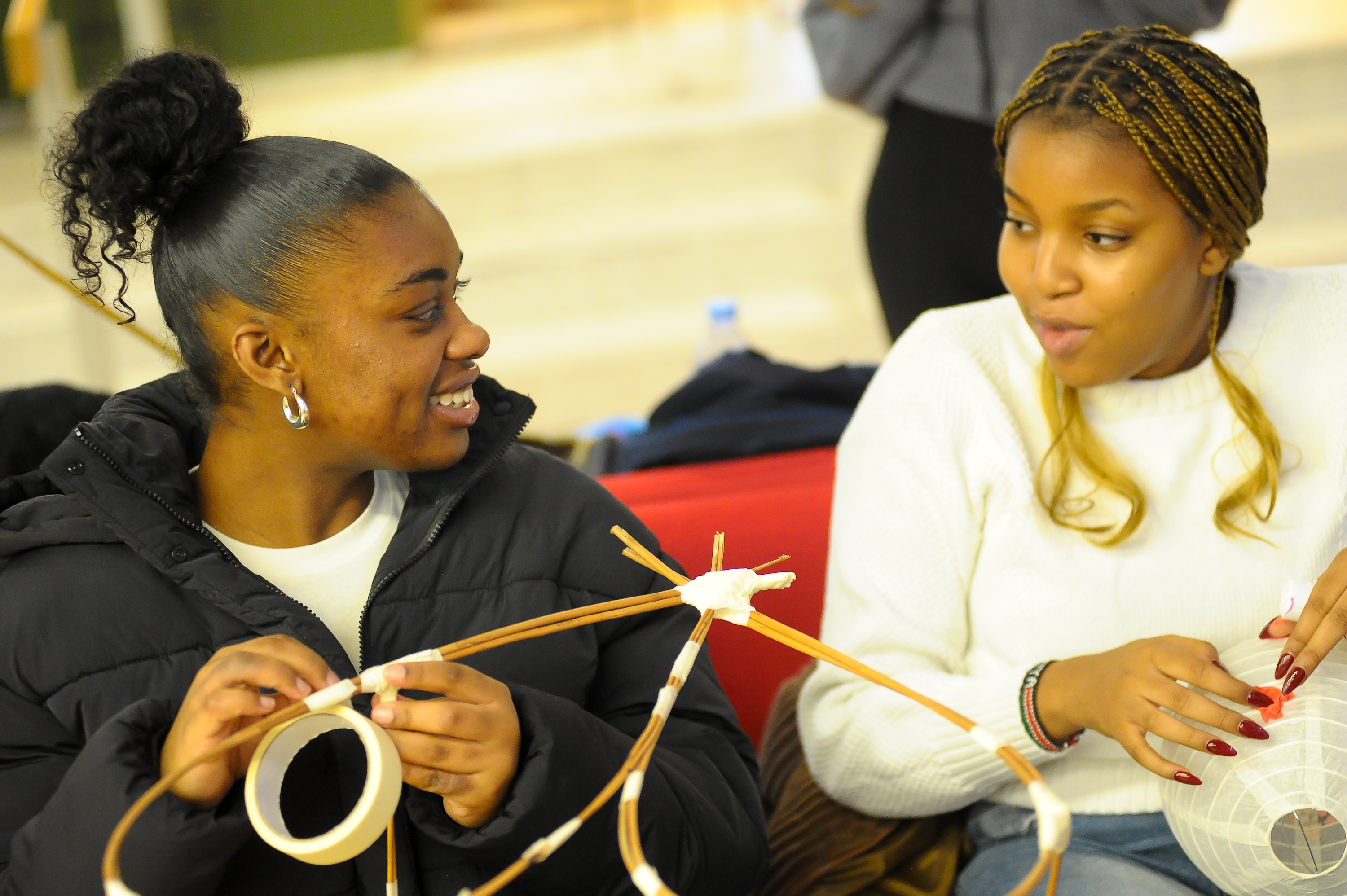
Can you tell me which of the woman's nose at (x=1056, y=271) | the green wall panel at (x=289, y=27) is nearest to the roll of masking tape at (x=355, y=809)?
the woman's nose at (x=1056, y=271)

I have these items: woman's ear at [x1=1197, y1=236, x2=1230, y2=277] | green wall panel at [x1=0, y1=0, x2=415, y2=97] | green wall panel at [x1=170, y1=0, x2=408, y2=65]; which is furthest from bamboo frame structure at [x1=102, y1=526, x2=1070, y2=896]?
green wall panel at [x1=170, y1=0, x2=408, y2=65]

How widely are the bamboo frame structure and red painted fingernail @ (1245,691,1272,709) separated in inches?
10.4

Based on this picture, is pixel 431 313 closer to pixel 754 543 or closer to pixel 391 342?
pixel 391 342

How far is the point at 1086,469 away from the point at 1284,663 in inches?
11.6

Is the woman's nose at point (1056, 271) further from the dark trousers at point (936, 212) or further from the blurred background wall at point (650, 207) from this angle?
the blurred background wall at point (650, 207)

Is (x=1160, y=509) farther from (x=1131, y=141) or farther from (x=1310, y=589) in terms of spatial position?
(x=1131, y=141)

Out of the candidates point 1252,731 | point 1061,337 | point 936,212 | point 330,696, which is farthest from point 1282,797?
point 936,212

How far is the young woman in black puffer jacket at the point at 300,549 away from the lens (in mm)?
925

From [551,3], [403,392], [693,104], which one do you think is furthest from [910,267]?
[551,3]

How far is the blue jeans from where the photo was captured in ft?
3.61

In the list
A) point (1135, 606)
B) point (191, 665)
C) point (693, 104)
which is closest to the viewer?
point (191, 665)

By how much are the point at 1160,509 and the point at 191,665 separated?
895mm

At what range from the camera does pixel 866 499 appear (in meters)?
1.23

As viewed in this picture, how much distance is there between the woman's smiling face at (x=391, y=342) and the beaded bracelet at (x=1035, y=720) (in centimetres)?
54
